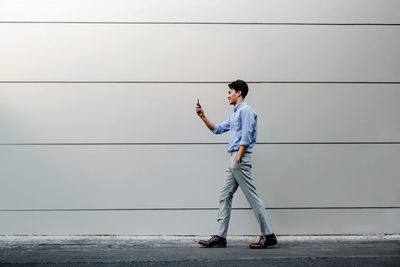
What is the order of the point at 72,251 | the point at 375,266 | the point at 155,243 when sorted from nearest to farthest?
the point at 375,266 → the point at 72,251 → the point at 155,243

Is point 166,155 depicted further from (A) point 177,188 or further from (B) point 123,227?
(B) point 123,227

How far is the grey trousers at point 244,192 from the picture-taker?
557 centimetres

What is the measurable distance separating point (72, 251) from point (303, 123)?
317cm

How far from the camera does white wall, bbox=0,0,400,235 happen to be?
616cm

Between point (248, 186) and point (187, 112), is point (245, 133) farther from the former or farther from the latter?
point (187, 112)

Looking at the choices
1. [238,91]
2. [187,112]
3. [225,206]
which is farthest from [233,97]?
[225,206]

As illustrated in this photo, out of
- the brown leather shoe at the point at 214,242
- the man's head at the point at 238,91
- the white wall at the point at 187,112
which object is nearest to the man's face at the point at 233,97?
the man's head at the point at 238,91

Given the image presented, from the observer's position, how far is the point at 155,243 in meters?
6.11

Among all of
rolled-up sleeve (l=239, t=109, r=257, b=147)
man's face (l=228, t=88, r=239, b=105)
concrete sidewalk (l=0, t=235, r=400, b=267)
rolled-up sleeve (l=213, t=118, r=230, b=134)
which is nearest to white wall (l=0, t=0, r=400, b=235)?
concrete sidewalk (l=0, t=235, r=400, b=267)

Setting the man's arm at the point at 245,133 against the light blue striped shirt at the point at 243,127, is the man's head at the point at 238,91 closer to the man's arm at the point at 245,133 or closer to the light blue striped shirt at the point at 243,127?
the light blue striped shirt at the point at 243,127

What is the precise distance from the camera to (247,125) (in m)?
5.46

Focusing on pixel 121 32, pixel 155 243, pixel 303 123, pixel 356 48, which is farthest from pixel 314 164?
pixel 121 32

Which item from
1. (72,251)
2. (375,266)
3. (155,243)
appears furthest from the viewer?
(155,243)

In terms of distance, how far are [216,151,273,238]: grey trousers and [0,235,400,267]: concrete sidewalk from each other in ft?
0.90
